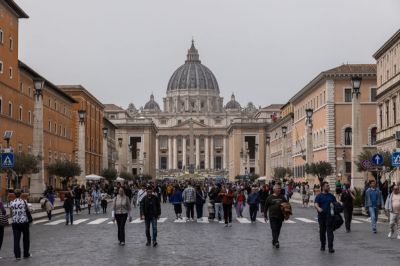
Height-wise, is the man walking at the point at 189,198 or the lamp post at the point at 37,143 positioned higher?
the lamp post at the point at 37,143

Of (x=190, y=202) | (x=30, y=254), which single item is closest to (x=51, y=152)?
(x=190, y=202)

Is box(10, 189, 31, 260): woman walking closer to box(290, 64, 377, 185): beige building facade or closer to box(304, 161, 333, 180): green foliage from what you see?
box(304, 161, 333, 180): green foliage

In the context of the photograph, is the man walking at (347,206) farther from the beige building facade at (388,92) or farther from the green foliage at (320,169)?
the green foliage at (320,169)

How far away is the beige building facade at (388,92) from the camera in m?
56.1

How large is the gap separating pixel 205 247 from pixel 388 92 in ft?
137

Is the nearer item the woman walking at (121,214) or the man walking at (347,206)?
the woman walking at (121,214)

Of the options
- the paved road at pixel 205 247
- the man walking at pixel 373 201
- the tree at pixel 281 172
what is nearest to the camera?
the paved road at pixel 205 247

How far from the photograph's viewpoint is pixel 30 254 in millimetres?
18266

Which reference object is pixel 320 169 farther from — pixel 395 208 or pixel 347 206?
pixel 395 208

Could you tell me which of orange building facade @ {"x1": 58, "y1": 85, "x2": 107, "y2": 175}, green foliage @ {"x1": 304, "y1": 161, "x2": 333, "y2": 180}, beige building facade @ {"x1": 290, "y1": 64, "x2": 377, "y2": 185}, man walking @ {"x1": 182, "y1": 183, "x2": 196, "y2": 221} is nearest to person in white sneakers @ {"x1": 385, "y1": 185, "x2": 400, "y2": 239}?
man walking @ {"x1": 182, "y1": 183, "x2": 196, "y2": 221}

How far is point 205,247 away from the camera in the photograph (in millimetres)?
19734

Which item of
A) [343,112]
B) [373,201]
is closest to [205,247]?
[373,201]

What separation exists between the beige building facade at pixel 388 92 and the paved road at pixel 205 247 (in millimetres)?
29674

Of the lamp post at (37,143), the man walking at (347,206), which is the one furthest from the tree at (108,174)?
the man walking at (347,206)
